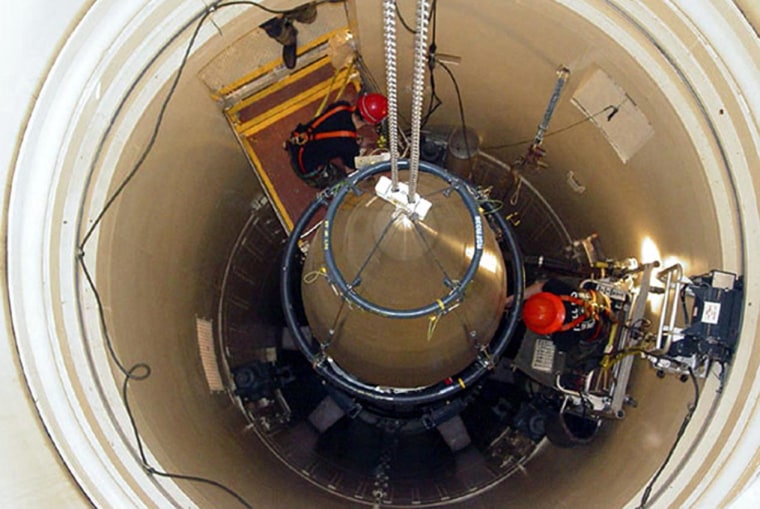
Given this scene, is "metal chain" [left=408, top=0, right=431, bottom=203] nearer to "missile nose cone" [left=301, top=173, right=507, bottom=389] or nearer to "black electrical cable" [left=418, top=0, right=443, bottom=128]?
"missile nose cone" [left=301, top=173, right=507, bottom=389]

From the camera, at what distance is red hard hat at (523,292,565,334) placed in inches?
175

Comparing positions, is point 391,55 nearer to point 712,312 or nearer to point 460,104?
point 712,312

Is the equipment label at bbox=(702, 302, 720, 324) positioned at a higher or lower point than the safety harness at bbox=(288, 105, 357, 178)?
lower

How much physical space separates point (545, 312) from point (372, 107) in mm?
1766

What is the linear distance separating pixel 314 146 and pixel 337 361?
1473 millimetres

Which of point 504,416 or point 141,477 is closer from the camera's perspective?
point 141,477

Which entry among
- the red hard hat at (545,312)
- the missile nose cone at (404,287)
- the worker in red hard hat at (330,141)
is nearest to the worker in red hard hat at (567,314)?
the red hard hat at (545,312)

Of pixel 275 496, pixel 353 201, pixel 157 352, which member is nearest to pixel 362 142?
pixel 353 201

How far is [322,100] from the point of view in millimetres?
4879

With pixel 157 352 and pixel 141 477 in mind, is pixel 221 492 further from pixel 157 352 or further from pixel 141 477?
pixel 157 352

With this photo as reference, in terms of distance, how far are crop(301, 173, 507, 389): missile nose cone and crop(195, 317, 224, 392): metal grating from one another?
1308 millimetres

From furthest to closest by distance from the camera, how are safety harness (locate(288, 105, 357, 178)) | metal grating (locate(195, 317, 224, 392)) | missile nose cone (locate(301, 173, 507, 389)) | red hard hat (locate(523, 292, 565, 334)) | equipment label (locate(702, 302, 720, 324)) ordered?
metal grating (locate(195, 317, 224, 392)), safety harness (locate(288, 105, 357, 178)), red hard hat (locate(523, 292, 565, 334)), equipment label (locate(702, 302, 720, 324)), missile nose cone (locate(301, 173, 507, 389))

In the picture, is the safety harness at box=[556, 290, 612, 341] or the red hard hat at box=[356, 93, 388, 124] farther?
the red hard hat at box=[356, 93, 388, 124]

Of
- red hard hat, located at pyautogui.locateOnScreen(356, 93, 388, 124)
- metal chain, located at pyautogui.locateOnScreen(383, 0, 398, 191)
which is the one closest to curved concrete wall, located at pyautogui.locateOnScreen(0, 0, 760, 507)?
red hard hat, located at pyautogui.locateOnScreen(356, 93, 388, 124)
